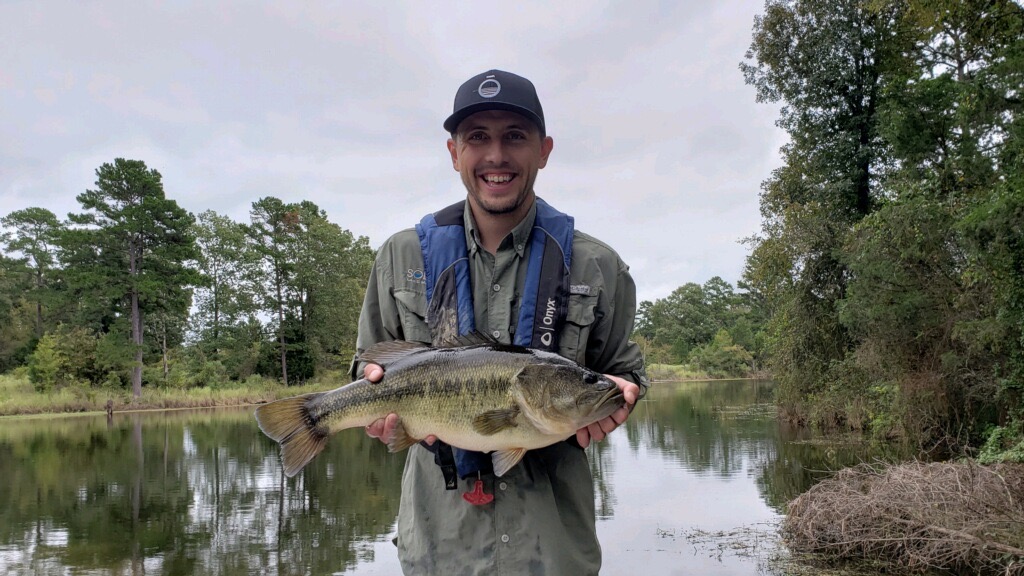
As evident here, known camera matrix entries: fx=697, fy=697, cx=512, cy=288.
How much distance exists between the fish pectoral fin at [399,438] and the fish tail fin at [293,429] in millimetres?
346

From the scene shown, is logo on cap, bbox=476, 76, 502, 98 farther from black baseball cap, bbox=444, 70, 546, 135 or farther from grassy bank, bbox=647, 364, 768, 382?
grassy bank, bbox=647, 364, 768, 382

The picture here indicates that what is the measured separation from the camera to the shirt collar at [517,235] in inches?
124

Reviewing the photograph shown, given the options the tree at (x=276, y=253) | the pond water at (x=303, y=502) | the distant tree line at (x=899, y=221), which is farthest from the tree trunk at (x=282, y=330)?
the distant tree line at (x=899, y=221)

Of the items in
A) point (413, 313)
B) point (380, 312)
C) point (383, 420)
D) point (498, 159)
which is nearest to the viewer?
point (383, 420)

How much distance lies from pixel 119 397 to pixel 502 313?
44854 millimetres

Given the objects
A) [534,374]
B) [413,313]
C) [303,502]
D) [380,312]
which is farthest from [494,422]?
[303,502]

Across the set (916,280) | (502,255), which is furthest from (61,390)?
(502,255)

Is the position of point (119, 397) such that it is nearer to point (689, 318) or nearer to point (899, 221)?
point (899, 221)

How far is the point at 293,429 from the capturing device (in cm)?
308

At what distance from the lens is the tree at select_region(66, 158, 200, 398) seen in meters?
44.1

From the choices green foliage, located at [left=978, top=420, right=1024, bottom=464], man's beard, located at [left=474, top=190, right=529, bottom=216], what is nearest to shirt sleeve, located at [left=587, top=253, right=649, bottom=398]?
man's beard, located at [left=474, top=190, right=529, bottom=216]

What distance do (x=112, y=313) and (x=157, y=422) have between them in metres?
16.1

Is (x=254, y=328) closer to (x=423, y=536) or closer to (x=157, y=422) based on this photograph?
(x=157, y=422)

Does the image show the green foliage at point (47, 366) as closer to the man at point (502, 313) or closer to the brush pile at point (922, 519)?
the brush pile at point (922, 519)
